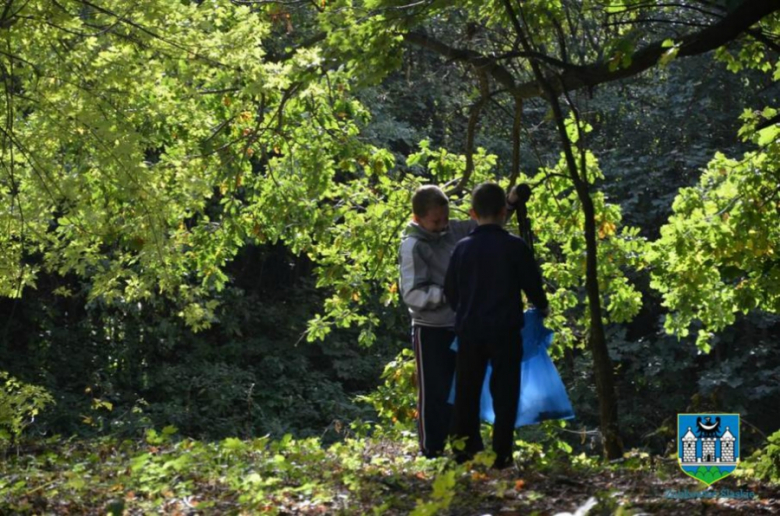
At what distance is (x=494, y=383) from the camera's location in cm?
615

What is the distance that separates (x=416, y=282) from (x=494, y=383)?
72 cm

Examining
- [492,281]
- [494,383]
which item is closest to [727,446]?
[494,383]

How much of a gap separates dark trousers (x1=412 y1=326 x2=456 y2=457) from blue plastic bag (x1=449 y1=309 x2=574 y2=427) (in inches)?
5.2

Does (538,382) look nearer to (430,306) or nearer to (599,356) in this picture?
(430,306)

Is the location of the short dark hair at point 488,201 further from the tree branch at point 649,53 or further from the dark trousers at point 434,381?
the tree branch at point 649,53

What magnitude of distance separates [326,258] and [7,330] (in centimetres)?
828

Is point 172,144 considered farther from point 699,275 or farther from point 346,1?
point 699,275

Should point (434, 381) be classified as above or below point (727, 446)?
above

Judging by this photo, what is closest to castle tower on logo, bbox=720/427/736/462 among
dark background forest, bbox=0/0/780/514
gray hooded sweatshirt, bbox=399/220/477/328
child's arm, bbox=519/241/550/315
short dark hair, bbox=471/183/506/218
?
dark background forest, bbox=0/0/780/514

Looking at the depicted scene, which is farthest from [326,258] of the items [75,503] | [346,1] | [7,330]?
[7,330]

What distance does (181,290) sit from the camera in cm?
1037

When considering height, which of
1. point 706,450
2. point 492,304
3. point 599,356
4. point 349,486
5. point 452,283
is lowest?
point 349,486

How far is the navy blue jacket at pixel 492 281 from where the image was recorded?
600cm

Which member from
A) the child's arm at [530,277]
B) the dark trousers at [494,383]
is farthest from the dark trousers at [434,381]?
the child's arm at [530,277]
